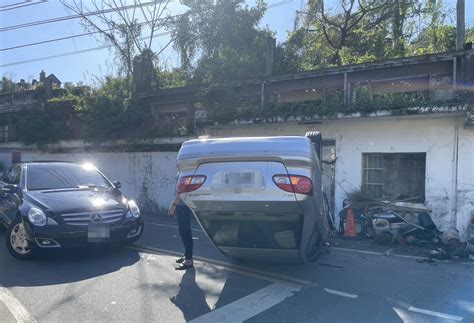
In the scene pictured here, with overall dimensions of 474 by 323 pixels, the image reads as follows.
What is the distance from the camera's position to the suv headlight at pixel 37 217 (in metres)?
6.34

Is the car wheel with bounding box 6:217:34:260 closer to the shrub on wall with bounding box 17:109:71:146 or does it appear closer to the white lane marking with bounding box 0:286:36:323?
the white lane marking with bounding box 0:286:36:323

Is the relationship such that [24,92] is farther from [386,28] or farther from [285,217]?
[285,217]

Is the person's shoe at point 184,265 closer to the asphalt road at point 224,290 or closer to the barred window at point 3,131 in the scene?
the asphalt road at point 224,290

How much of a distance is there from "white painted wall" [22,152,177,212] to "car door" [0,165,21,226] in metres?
5.29

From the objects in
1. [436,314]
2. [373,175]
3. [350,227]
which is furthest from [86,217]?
[373,175]

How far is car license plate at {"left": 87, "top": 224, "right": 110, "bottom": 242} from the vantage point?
21.1 ft

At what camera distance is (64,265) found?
627 cm

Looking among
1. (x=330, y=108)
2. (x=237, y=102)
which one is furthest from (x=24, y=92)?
(x=330, y=108)

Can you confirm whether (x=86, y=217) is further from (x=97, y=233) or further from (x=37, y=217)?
(x=37, y=217)

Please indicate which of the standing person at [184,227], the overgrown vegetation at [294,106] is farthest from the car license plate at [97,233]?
the overgrown vegetation at [294,106]

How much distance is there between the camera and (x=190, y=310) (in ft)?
15.0

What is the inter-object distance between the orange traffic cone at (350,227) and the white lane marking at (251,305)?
464 centimetres

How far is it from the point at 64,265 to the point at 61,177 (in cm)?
216

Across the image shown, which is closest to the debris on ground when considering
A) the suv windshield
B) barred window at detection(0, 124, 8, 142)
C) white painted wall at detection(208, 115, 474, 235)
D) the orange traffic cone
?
the orange traffic cone
